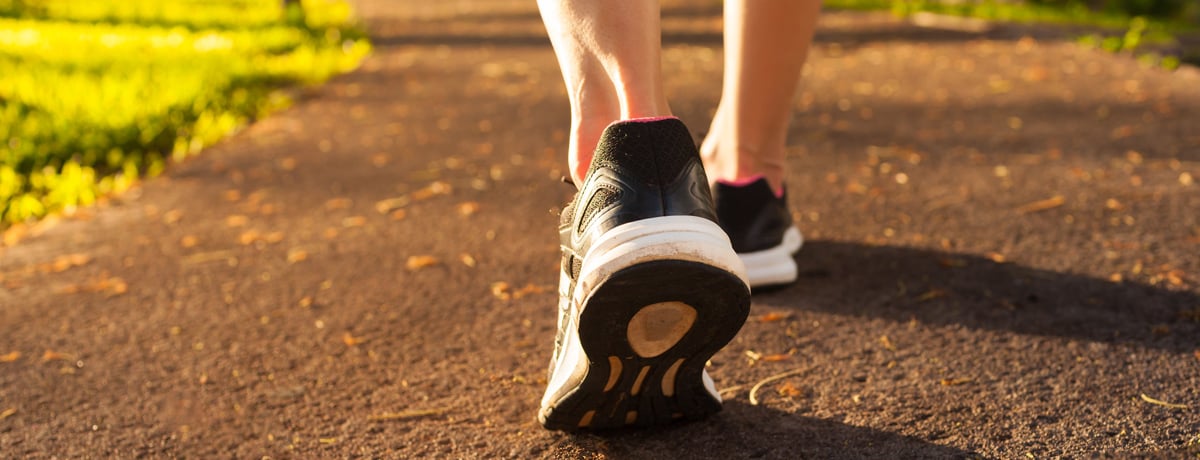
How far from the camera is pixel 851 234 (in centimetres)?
296

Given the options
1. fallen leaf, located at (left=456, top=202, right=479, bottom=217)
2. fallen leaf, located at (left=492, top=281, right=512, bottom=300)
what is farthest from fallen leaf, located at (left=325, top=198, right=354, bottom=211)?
fallen leaf, located at (left=492, top=281, right=512, bottom=300)

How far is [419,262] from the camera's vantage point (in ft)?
9.46

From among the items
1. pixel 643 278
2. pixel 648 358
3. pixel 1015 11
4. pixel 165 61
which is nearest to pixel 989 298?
pixel 648 358

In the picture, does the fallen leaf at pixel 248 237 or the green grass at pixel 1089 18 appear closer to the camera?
the fallen leaf at pixel 248 237

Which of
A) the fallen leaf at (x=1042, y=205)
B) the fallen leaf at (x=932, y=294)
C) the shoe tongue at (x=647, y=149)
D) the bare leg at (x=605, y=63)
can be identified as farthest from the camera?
the fallen leaf at (x=1042, y=205)

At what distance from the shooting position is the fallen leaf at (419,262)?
2852 millimetres

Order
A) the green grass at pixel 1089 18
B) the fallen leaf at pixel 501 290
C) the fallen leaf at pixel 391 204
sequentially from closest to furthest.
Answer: the fallen leaf at pixel 501 290, the fallen leaf at pixel 391 204, the green grass at pixel 1089 18

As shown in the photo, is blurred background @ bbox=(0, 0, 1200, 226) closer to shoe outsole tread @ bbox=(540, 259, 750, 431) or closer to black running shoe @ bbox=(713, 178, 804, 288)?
black running shoe @ bbox=(713, 178, 804, 288)

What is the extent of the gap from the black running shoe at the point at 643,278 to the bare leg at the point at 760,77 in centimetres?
93

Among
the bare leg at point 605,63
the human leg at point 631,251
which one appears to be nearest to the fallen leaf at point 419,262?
the human leg at point 631,251

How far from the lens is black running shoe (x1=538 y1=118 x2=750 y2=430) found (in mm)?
1427

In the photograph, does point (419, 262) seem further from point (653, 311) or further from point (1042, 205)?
point (1042, 205)

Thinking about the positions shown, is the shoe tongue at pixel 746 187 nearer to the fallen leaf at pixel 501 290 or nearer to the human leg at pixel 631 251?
the fallen leaf at pixel 501 290

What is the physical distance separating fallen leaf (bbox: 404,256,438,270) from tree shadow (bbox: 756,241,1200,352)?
0.91m
